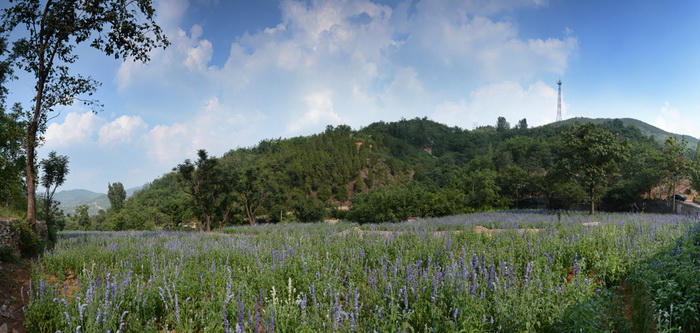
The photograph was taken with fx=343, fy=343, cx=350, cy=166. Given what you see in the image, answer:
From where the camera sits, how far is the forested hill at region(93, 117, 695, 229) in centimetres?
3459

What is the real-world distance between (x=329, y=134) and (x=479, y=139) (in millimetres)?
58559

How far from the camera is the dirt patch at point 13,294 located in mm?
5203

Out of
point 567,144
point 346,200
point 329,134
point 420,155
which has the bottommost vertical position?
point 346,200

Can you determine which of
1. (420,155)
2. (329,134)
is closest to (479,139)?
(420,155)

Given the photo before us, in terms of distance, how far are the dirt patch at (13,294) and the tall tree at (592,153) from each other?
26.7 meters

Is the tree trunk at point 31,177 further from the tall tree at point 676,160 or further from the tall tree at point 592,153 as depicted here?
the tall tree at point 676,160

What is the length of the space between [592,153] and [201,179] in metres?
30.2

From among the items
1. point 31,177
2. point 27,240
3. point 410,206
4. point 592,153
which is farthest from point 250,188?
point 592,153

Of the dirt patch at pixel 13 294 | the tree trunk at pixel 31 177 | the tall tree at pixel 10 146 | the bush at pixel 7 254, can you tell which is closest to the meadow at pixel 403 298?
the dirt patch at pixel 13 294

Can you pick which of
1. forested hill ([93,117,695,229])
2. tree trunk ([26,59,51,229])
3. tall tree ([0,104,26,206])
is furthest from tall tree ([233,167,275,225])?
tree trunk ([26,59,51,229])

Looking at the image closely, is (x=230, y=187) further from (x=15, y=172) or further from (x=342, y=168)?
(x=342, y=168)

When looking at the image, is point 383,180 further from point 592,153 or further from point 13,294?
point 13,294

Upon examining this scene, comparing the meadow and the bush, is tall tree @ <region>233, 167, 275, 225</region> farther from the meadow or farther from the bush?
the meadow

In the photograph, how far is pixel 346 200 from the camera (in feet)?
276
